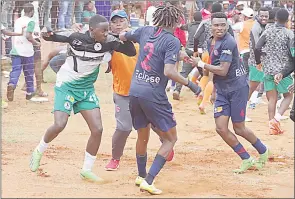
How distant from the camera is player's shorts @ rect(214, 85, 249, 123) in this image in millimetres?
8125

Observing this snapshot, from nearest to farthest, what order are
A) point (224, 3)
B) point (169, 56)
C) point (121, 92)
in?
point (169, 56) < point (121, 92) < point (224, 3)

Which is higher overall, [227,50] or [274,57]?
[227,50]

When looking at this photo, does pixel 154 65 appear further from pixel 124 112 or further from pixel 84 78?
pixel 124 112

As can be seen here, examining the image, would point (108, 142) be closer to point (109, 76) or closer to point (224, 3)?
point (109, 76)

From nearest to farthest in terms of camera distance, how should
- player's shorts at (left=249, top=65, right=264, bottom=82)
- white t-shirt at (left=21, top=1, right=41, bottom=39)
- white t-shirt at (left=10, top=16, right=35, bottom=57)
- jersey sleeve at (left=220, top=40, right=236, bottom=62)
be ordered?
jersey sleeve at (left=220, top=40, right=236, bottom=62)
player's shorts at (left=249, top=65, right=264, bottom=82)
white t-shirt at (left=10, top=16, right=35, bottom=57)
white t-shirt at (left=21, top=1, right=41, bottom=39)

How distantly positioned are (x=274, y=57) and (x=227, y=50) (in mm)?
3071

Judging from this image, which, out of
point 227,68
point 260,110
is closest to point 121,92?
point 227,68

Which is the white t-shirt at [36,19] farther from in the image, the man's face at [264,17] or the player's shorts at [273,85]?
the player's shorts at [273,85]

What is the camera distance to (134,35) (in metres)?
7.33

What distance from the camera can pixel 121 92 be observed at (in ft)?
26.7

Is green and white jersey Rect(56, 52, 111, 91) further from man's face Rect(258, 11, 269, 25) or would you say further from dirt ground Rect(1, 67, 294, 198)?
man's face Rect(258, 11, 269, 25)

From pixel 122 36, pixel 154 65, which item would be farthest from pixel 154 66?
pixel 122 36

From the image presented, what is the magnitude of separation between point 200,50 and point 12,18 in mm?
4299

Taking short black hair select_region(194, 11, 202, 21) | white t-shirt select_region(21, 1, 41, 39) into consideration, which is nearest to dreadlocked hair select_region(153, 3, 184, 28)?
white t-shirt select_region(21, 1, 41, 39)
